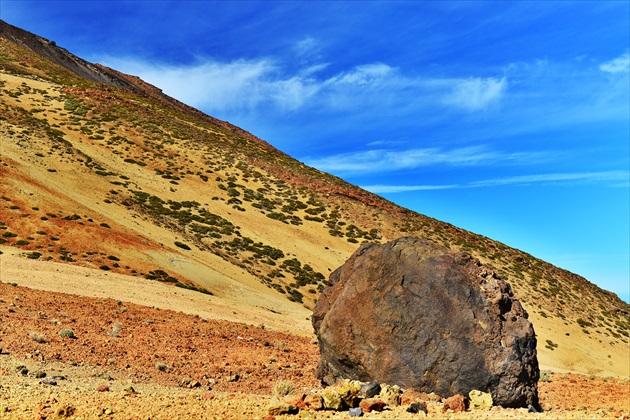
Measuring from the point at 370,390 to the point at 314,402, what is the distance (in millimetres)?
1796

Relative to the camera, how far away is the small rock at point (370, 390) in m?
11.4

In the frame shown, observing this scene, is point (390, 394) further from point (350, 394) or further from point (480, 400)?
point (480, 400)

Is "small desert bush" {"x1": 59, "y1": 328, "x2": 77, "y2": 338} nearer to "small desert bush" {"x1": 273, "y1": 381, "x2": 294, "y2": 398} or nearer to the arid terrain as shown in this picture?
the arid terrain

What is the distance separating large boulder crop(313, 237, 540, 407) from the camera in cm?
1238

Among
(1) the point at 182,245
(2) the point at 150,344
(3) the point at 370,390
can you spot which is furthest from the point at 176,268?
(3) the point at 370,390

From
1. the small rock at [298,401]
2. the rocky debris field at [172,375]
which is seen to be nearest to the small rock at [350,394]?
the rocky debris field at [172,375]

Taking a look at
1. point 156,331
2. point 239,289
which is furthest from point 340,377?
point 239,289

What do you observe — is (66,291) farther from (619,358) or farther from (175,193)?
(619,358)

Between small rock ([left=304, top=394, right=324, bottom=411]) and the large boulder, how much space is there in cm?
311

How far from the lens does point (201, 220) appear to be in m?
53.4

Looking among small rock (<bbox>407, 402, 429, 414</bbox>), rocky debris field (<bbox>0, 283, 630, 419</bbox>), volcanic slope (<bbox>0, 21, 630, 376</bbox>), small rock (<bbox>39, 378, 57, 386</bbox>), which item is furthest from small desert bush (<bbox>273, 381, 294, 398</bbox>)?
volcanic slope (<bbox>0, 21, 630, 376</bbox>)

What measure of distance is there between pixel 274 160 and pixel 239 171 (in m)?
14.5

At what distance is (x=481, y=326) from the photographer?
12.7m

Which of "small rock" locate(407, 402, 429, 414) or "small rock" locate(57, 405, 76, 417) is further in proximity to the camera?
"small rock" locate(407, 402, 429, 414)
